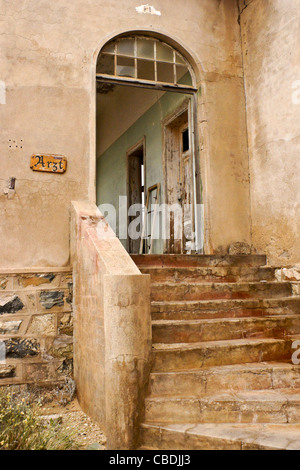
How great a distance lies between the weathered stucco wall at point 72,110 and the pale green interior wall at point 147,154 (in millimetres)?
1156

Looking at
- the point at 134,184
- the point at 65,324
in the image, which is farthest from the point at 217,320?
the point at 134,184

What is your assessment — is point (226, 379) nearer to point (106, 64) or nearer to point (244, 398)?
point (244, 398)

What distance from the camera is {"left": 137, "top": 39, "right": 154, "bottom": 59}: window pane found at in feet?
16.6

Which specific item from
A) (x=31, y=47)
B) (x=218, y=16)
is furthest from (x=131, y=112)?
(x=31, y=47)

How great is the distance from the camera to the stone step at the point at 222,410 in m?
2.63

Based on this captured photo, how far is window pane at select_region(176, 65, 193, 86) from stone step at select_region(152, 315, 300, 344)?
335 centimetres

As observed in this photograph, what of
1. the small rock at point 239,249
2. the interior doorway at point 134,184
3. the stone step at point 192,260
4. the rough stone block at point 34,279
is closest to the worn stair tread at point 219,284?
the stone step at point 192,260

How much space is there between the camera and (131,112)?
28.5 ft

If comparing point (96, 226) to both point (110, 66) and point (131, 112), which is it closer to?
point (110, 66)

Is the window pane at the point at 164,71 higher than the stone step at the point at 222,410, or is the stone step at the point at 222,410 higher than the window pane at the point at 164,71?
the window pane at the point at 164,71

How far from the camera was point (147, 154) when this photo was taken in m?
7.81

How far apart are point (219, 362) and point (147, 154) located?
545cm

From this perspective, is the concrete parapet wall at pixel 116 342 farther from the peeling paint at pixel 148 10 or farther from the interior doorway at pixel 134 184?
the interior doorway at pixel 134 184

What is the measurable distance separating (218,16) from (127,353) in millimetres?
4681
